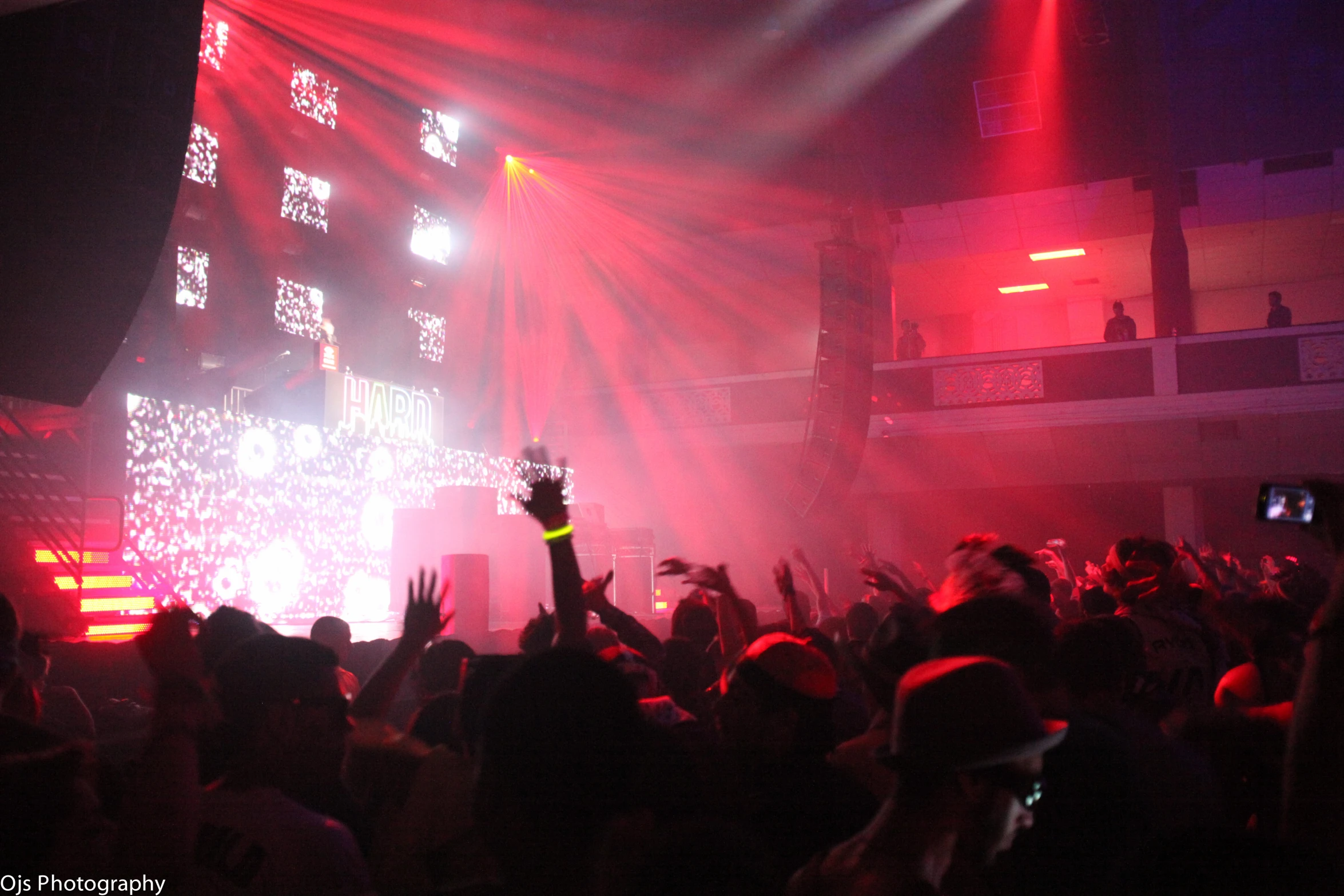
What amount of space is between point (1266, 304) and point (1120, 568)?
17.1m

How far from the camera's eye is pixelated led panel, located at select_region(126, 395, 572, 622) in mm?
11805

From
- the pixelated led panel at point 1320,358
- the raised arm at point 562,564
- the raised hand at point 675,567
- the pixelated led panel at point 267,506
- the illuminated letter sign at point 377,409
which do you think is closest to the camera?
the raised arm at point 562,564

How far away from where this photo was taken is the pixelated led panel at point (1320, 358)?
1302 cm

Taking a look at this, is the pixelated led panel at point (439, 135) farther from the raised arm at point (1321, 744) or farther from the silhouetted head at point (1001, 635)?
the raised arm at point (1321, 744)

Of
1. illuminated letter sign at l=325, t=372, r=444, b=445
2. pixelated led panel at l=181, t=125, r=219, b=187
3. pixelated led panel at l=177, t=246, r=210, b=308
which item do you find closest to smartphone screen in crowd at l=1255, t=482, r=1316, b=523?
illuminated letter sign at l=325, t=372, r=444, b=445

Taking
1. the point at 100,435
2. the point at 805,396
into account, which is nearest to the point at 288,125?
the point at 100,435

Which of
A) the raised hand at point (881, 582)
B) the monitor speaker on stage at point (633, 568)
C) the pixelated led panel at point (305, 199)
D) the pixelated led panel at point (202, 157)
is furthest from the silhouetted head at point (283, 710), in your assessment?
the pixelated led panel at point (305, 199)

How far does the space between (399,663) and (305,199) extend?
18.8m

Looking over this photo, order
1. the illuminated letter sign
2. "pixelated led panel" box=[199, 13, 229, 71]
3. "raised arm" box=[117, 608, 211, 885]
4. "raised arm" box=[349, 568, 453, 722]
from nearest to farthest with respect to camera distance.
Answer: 1. "raised arm" box=[117, 608, 211, 885]
2. "raised arm" box=[349, 568, 453, 722]
3. the illuminated letter sign
4. "pixelated led panel" box=[199, 13, 229, 71]

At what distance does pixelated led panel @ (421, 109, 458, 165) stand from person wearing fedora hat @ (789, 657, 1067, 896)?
2234 centimetres

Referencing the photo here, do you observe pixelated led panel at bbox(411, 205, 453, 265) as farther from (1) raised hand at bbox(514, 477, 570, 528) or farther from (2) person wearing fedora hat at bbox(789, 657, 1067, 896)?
(2) person wearing fedora hat at bbox(789, 657, 1067, 896)

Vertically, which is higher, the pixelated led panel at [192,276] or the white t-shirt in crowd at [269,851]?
the pixelated led panel at [192,276]

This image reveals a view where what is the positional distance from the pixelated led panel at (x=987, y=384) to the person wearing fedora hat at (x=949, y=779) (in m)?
14.1

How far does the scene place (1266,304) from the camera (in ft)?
59.5
